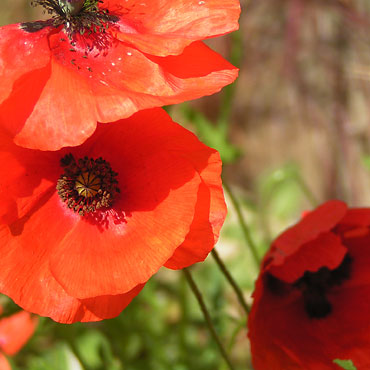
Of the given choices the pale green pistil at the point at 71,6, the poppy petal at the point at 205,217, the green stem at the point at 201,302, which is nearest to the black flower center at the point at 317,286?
the green stem at the point at 201,302

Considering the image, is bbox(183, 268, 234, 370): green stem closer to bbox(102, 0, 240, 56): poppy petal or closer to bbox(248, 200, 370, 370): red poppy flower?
bbox(248, 200, 370, 370): red poppy flower

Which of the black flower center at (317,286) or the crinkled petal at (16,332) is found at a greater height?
the black flower center at (317,286)

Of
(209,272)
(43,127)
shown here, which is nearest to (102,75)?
(43,127)

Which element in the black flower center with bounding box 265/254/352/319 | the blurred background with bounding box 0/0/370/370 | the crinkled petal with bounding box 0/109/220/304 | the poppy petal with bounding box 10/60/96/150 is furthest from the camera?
the blurred background with bounding box 0/0/370/370

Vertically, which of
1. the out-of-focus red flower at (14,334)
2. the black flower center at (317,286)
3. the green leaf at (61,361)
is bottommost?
the green leaf at (61,361)

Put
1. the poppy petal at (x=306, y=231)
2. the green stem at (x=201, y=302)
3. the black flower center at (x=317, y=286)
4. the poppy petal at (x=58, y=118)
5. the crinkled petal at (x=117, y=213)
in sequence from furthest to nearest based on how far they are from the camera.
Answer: the black flower center at (x=317, y=286) < the poppy petal at (x=306, y=231) < the green stem at (x=201, y=302) < the crinkled petal at (x=117, y=213) < the poppy petal at (x=58, y=118)

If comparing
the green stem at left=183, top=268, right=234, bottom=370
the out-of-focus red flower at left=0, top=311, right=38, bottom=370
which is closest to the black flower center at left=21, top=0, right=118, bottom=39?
the green stem at left=183, top=268, right=234, bottom=370

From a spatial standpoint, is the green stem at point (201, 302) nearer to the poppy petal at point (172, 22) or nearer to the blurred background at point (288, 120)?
the poppy petal at point (172, 22)

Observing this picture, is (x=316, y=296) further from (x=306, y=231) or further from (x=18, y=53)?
(x=18, y=53)
